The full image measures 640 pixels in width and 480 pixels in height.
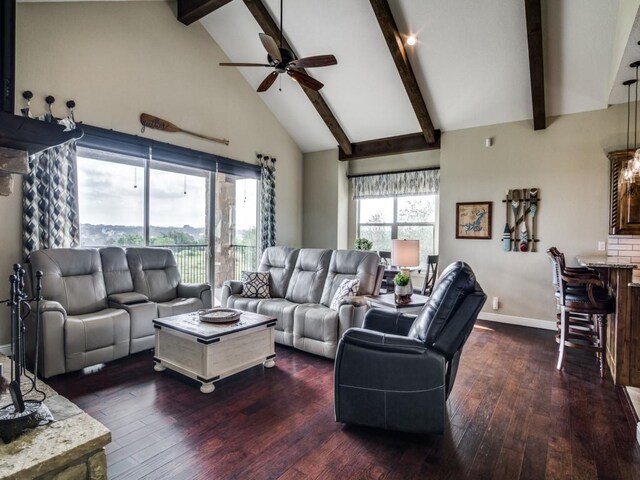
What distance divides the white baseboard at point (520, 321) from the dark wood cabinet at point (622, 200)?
1422 mm

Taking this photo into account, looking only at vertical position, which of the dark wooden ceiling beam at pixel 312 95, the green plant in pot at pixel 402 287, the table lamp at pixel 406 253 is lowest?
the green plant in pot at pixel 402 287

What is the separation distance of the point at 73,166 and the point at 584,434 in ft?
16.6

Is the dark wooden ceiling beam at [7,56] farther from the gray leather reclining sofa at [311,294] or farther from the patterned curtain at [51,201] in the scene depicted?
the gray leather reclining sofa at [311,294]

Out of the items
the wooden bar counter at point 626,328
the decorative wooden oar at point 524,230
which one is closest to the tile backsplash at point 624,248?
the decorative wooden oar at point 524,230

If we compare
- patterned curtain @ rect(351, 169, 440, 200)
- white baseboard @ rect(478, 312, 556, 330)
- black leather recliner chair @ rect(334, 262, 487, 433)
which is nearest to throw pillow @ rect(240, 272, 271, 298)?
black leather recliner chair @ rect(334, 262, 487, 433)

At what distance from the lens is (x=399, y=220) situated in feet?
21.4

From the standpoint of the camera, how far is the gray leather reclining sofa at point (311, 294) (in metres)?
3.46

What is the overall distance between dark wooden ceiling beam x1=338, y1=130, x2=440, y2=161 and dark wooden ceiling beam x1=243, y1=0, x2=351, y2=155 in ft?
0.50

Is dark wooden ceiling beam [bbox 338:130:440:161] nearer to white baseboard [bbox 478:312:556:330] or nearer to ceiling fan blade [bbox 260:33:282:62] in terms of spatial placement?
white baseboard [bbox 478:312:556:330]

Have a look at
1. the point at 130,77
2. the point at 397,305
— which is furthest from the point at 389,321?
the point at 130,77

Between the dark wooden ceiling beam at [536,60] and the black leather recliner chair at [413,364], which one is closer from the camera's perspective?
the black leather recliner chair at [413,364]

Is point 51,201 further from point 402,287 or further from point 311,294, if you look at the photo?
point 402,287

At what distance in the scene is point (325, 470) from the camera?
190cm

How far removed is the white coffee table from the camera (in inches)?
Result: 110
